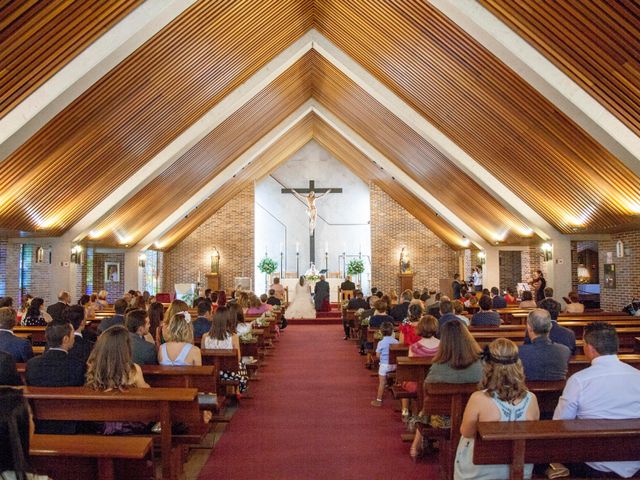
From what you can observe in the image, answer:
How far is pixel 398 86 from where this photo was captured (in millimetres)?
12070

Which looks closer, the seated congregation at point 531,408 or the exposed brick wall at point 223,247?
the seated congregation at point 531,408

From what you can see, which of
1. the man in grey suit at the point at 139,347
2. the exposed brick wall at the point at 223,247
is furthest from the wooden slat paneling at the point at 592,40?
the exposed brick wall at the point at 223,247

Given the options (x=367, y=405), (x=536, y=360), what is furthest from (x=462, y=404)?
(x=367, y=405)

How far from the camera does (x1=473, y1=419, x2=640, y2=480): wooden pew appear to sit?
10.6ft

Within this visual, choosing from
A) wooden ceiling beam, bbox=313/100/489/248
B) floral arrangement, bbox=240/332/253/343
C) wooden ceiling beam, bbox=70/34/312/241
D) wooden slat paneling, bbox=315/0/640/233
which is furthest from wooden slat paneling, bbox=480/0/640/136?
wooden ceiling beam, bbox=313/100/489/248

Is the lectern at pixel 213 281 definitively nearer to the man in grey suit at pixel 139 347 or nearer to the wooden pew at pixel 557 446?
the man in grey suit at pixel 139 347

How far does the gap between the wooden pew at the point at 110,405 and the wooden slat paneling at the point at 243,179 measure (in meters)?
16.5

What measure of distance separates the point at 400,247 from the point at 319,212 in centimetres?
400

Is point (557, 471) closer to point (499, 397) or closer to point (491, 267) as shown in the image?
point (499, 397)

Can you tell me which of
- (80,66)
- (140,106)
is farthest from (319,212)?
(80,66)

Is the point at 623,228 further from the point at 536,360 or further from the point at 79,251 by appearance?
the point at 79,251

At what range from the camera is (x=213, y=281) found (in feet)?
76.3

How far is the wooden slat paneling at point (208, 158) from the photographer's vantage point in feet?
47.5

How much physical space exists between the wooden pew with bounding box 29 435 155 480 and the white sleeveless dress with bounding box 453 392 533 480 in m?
1.67
